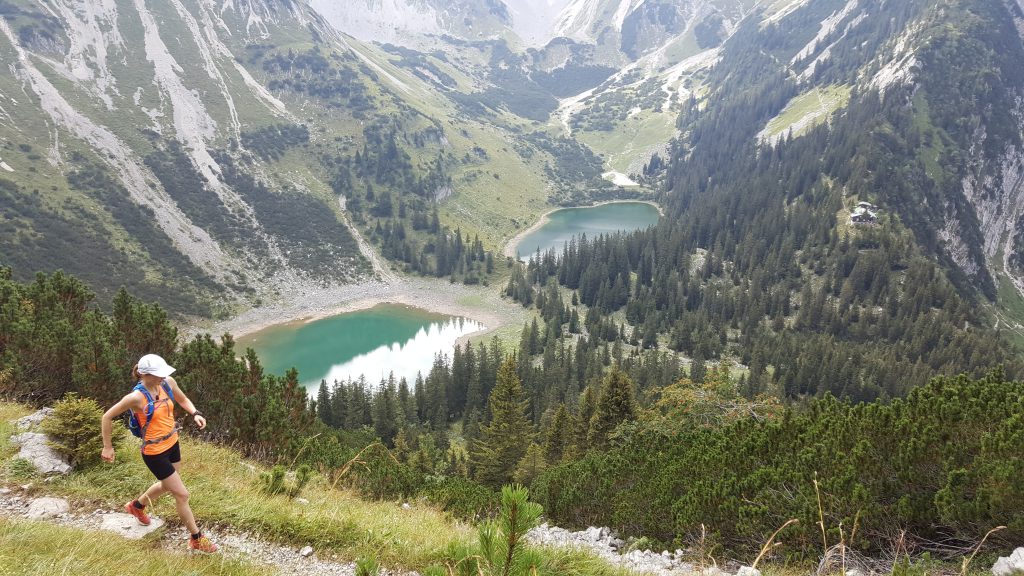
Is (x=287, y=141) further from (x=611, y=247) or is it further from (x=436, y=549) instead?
(x=436, y=549)

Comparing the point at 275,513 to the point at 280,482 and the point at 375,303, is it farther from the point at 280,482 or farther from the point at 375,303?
the point at 375,303

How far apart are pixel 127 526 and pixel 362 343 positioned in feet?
284

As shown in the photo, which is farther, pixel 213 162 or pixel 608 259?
pixel 213 162

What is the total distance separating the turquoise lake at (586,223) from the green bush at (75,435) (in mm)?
130132

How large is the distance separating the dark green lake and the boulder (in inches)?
2559

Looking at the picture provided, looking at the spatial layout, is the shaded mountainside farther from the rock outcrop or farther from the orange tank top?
the orange tank top

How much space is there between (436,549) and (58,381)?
51.8 feet

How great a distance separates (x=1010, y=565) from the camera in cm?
648

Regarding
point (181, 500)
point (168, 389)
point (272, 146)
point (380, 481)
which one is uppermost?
point (272, 146)

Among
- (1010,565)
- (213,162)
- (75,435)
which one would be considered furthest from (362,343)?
(1010,565)

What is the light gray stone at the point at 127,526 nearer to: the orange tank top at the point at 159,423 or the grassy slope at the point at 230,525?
the grassy slope at the point at 230,525

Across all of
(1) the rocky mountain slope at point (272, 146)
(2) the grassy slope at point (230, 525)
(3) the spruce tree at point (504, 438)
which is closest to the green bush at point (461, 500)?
(2) the grassy slope at point (230, 525)

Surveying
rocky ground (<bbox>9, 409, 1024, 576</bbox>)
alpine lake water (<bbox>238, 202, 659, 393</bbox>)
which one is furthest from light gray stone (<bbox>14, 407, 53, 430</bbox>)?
alpine lake water (<bbox>238, 202, 659, 393</bbox>)

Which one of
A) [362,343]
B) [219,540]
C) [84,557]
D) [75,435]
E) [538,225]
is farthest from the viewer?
[538,225]
